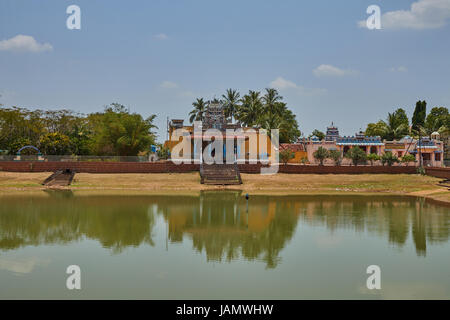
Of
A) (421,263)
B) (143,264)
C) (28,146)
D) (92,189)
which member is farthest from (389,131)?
(143,264)

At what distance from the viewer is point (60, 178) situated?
152 ft

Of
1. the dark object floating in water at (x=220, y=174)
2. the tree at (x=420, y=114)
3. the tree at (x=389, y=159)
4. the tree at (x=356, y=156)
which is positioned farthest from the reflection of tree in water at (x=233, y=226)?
the tree at (x=420, y=114)

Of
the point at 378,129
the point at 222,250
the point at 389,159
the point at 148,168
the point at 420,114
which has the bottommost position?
the point at 222,250

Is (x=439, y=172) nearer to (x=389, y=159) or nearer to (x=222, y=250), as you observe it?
(x=389, y=159)

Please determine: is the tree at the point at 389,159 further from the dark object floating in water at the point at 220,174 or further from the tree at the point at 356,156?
the dark object floating in water at the point at 220,174

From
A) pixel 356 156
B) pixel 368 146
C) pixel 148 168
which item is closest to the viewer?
pixel 148 168

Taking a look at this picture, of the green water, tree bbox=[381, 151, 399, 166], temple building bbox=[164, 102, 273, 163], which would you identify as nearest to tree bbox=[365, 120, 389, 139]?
tree bbox=[381, 151, 399, 166]

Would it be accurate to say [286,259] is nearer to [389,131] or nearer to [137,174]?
[137,174]

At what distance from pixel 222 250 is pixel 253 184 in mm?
28294

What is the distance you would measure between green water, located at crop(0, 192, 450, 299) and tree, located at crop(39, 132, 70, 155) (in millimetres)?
32021

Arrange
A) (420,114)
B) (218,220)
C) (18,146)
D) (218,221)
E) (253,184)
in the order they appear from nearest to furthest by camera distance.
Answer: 1. (218,221)
2. (218,220)
3. (253,184)
4. (18,146)
5. (420,114)

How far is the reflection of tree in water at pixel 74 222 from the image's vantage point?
19625 mm

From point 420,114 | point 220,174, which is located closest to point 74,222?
point 220,174

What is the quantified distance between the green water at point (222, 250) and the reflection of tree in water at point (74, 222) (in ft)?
0.22
